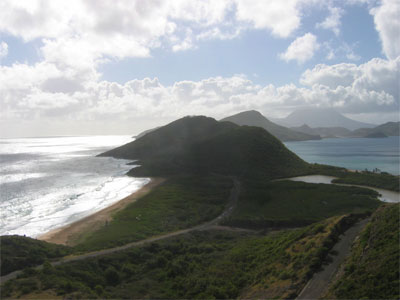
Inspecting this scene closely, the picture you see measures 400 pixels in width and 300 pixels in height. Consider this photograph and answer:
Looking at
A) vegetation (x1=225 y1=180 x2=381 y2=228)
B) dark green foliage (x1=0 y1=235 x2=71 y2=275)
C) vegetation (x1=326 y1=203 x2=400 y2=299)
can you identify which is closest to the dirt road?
vegetation (x1=326 y1=203 x2=400 y2=299)

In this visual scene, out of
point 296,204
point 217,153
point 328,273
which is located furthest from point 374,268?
point 217,153

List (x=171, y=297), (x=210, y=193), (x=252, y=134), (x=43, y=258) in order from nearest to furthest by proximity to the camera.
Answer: (x=171, y=297) < (x=43, y=258) < (x=210, y=193) < (x=252, y=134)

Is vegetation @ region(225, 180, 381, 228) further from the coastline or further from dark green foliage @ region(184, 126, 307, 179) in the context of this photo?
the coastline

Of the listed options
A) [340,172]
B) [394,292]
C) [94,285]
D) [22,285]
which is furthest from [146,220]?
[340,172]

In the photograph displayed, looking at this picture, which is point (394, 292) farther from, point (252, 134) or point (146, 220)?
point (252, 134)

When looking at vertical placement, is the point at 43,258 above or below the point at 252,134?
below

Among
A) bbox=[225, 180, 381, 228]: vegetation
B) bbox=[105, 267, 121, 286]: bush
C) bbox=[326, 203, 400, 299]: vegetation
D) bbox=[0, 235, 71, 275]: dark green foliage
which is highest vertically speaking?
bbox=[326, 203, 400, 299]: vegetation
